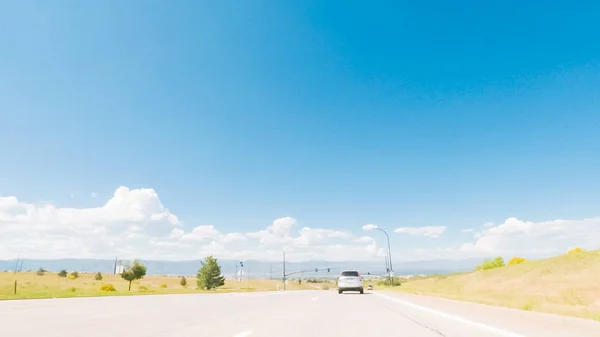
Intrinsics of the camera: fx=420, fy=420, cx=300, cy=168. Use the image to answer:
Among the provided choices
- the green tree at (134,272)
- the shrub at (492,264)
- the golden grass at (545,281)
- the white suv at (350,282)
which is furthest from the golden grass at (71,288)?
the shrub at (492,264)

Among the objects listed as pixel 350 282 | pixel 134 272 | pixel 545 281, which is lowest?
pixel 545 281

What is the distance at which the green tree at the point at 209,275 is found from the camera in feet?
297

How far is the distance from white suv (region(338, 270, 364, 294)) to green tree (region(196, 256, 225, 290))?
64533 mm

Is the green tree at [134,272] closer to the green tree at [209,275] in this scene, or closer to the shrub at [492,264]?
the green tree at [209,275]

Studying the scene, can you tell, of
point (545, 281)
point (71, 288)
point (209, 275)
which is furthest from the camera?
point (209, 275)

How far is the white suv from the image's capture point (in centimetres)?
3109

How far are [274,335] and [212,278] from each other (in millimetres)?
87928

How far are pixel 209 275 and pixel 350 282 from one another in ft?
215

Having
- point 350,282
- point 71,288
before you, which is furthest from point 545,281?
point 71,288

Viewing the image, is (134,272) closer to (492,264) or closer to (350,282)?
(350,282)

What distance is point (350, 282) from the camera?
103 ft

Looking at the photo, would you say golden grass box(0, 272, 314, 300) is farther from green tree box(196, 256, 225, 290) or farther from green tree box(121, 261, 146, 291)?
green tree box(196, 256, 225, 290)

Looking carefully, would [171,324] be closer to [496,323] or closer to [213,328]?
[213,328]

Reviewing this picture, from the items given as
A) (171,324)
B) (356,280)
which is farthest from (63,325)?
(356,280)
